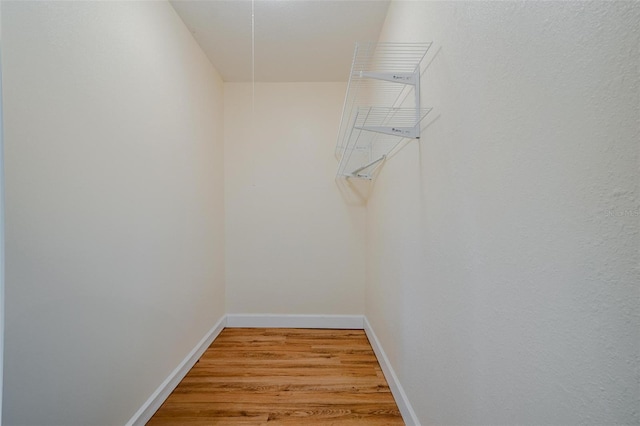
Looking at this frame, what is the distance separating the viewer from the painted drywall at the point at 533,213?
1.36ft

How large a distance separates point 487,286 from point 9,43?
1.55 metres

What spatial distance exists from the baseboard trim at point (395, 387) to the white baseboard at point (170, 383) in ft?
4.37

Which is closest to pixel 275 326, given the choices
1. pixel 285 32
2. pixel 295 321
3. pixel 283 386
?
pixel 295 321

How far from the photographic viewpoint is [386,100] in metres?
1.76

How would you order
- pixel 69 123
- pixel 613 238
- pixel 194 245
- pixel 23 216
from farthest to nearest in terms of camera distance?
1. pixel 194 245
2. pixel 69 123
3. pixel 23 216
4. pixel 613 238

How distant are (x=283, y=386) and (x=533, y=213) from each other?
67.1 inches

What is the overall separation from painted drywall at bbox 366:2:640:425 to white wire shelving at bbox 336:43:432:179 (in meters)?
0.14

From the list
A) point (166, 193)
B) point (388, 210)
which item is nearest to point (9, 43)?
point (166, 193)

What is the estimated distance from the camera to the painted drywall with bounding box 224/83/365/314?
8.51 feet

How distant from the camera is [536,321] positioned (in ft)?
1.84

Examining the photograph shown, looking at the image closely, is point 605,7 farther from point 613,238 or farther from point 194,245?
point 194,245

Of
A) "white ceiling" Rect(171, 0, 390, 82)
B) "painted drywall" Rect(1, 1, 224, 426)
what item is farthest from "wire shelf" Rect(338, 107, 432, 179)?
"painted drywall" Rect(1, 1, 224, 426)

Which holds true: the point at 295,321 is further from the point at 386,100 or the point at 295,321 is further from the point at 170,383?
the point at 386,100

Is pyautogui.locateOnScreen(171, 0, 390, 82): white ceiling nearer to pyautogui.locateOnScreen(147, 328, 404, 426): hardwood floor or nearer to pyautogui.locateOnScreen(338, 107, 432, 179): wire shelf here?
pyautogui.locateOnScreen(338, 107, 432, 179): wire shelf
